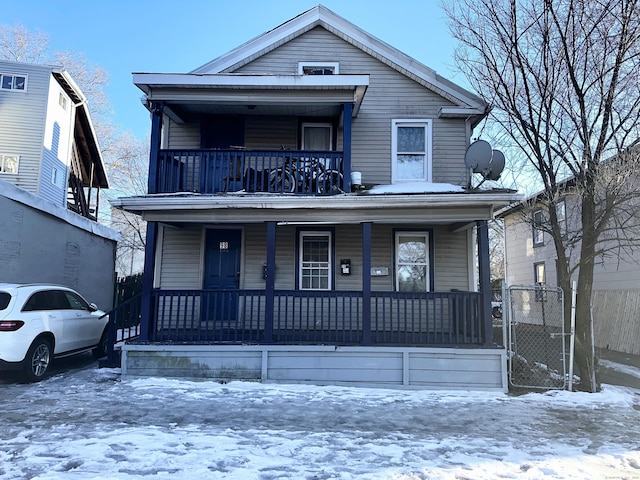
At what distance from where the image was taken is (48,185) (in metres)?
16.1

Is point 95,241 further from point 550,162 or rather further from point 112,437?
point 550,162

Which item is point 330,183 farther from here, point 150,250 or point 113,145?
point 113,145

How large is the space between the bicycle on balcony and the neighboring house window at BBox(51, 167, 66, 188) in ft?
39.0

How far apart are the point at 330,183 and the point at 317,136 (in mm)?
2225

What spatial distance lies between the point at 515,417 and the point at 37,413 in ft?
20.8

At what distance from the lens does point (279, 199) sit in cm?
817

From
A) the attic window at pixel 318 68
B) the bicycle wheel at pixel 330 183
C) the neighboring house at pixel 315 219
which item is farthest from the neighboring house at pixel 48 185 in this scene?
the attic window at pixel 318 68

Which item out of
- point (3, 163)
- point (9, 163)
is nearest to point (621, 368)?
point (9, 163)

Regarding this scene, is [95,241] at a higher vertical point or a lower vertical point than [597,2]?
lower

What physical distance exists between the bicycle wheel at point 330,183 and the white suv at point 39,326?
5.24m

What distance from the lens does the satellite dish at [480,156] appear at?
29.1 feet

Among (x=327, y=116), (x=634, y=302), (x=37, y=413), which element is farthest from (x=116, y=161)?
(x=634, y=302)

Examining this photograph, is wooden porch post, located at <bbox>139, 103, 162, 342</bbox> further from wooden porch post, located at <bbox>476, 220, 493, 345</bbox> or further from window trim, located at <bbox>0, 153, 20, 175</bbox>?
window trim, located at <bbox>0, 153, 20, 175</bbox>

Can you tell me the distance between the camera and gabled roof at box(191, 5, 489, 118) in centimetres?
1030
